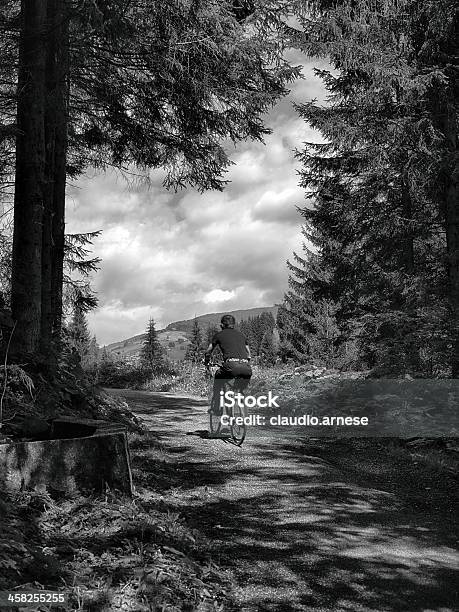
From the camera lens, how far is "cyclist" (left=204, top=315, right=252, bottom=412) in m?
9.55

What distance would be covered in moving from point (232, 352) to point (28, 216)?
411cm

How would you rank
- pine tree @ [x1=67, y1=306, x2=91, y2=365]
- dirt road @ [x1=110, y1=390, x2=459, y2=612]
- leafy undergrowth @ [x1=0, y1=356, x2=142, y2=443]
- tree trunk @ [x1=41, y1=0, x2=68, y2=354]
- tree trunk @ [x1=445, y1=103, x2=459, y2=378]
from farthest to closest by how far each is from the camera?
1. pine tree @ [x1=67, y1=306, x2=91, y2=365]
2. tree trunk @ [x1=445, y1=103, x2=459, y2=378]
3. tree trunk @ [x1=41, y1=0, x2=68, y2=354]
4. leafy undergrowth @ [x1=0, y1=356, x2=142, y2=443]
5. dirt road @ [x1=110, y1=390, x2=459, y2=612]

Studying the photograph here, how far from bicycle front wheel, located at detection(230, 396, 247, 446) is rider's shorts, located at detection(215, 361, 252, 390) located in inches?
16.7

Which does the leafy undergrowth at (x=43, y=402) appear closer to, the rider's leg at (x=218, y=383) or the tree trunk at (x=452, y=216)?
the rider's leg at (x=218, y=383)

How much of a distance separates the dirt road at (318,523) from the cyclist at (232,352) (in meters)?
1.27

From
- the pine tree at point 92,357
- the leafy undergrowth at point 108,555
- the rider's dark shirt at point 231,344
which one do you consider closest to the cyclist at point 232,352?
the rider's dark shirt at point 231,344

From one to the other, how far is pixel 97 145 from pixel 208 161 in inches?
116

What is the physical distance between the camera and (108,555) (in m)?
4.14

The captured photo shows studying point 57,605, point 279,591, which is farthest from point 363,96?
point 57,605

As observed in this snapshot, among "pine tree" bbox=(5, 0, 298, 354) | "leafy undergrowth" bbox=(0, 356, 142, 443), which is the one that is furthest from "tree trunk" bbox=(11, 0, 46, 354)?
"leafy undergrowth" bbox=(0, 356, 142, 443)

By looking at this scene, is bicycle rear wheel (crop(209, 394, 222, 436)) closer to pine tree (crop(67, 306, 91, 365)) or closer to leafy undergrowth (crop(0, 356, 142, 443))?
leafy undergrowth (crop(0, 356, 142, 443))

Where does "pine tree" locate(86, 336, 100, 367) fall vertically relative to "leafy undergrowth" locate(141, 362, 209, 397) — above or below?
above

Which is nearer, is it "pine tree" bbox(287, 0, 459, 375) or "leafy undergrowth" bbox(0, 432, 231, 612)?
"leafy undergrowth" bbox(0, 432, 231, 612)

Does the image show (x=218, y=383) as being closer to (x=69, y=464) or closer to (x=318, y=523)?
(x=318, y=523)
